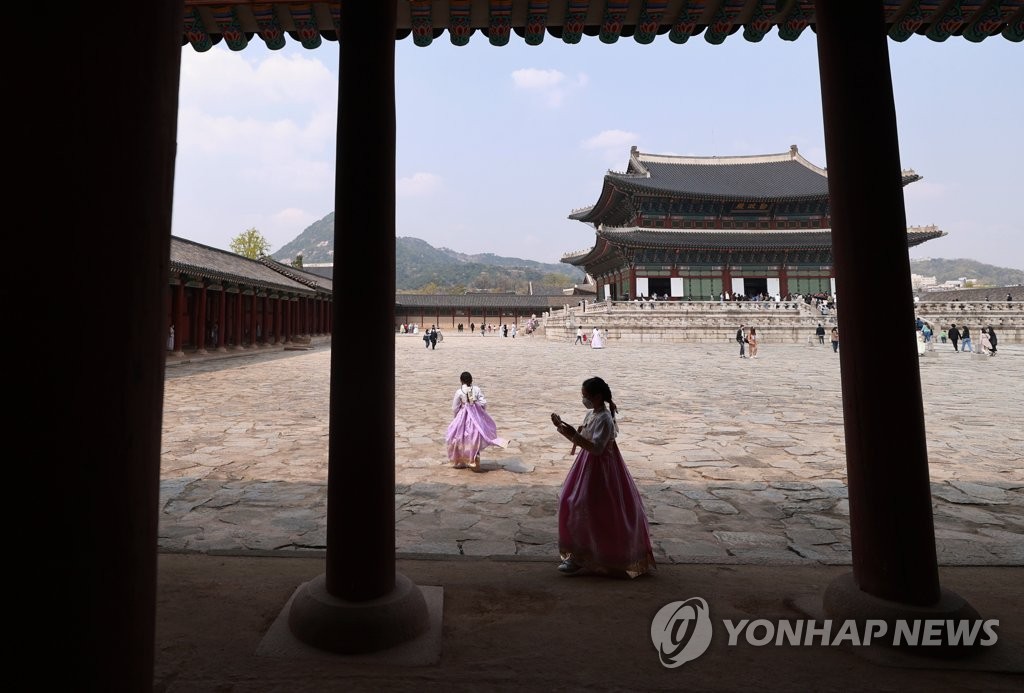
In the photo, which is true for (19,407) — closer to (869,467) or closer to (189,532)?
(869,467)

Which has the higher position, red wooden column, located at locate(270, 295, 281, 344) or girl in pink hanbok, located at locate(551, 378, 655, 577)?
red wooden column, located at locate(270, 295, 281, 344)

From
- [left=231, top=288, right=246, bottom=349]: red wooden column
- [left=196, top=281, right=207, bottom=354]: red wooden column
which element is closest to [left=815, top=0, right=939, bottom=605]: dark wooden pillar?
[left=196, top=281, right=207, bottom=354]: red wooden column

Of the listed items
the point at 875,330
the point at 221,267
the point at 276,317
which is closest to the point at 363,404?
the point at 875,330

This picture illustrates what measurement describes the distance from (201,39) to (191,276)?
1634 cm

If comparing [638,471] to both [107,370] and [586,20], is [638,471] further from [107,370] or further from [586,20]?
[107,370]

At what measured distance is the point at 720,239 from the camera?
114 feet

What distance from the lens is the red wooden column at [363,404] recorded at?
2.16 m

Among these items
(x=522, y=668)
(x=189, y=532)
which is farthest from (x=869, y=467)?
(x=189, y=532)

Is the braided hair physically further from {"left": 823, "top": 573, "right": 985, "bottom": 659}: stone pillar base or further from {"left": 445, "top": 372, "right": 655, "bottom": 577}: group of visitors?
{"left": 823, "top": 573, "right": 985, "bottom": 659}: stone pillar base

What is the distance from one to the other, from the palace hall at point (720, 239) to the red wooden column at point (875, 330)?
3110 centimetres

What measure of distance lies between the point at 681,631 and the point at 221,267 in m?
23.4

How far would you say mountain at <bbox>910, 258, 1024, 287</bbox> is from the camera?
156m

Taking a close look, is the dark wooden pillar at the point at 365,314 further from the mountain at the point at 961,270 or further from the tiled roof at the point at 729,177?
the mountain at the point at 961,270
